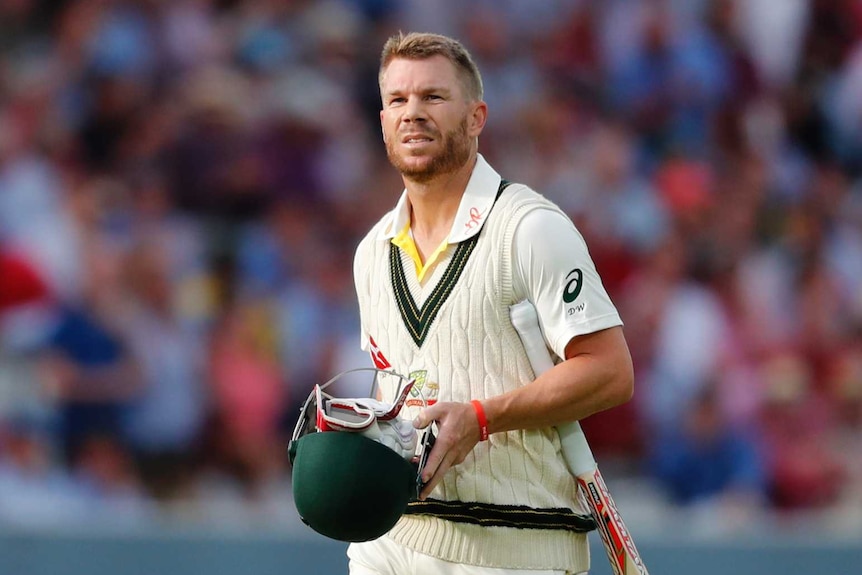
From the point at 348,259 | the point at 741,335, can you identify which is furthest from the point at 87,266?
the point at 741,335

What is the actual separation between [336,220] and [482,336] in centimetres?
531

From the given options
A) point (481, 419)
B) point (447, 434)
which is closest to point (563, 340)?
point (481, 419)

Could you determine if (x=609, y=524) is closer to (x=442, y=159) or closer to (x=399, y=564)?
(x=399, y=564)

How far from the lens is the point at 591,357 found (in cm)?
379

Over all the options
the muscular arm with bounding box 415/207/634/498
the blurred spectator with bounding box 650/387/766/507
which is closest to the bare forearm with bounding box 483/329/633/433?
the muscular arm with bounding box 415/207/634/498

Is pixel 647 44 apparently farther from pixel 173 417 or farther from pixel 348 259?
pixel 173 417

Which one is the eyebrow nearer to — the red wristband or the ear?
the ear

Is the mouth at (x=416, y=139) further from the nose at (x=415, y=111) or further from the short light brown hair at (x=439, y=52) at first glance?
the short light brown hair at (x=439, y=52)

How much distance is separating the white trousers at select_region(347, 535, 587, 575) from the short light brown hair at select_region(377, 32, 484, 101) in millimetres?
1235

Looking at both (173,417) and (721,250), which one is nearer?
(173,417)

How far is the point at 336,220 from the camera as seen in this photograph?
9.12 m

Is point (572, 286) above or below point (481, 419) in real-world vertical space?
above

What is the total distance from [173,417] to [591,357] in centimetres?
470

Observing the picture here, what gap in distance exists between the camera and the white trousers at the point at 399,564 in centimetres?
388
